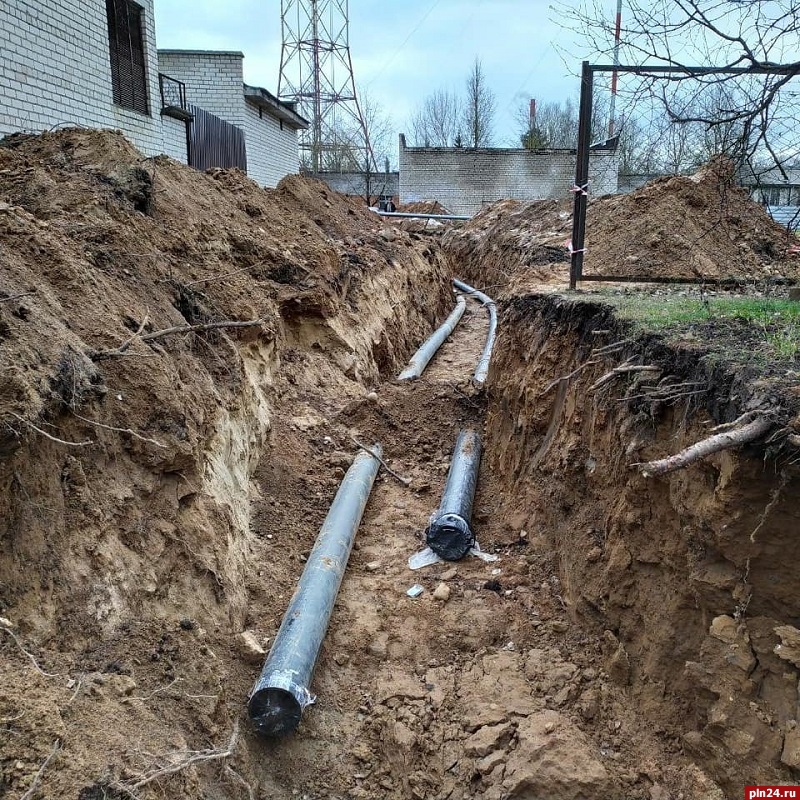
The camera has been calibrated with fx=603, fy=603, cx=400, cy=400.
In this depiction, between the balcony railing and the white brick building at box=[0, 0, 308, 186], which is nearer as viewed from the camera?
the white brick building at box=[0, 0, 308, 186]

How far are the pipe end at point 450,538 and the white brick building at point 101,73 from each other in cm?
652

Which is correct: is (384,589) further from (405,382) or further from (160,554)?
(405,382)

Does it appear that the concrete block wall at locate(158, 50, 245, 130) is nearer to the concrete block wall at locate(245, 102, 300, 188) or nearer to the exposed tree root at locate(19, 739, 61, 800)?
the concrete block wall at locate(245, 102, 300, 188)

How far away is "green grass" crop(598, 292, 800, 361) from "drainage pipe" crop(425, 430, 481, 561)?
1980 millimetres

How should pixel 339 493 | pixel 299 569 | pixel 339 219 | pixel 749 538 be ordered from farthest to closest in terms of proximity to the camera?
1. pixel 339 219
2. pixel 339 493
3. pixel 299 569
4. pixel 749 538

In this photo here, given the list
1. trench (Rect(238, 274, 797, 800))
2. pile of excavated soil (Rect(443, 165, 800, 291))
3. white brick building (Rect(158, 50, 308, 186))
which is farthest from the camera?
white brick building (Rect(158, 50, 308, 186))

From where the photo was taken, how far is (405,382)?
8.48 m

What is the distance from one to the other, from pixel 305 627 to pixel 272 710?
0.52 metres

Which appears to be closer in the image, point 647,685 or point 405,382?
point 647,685

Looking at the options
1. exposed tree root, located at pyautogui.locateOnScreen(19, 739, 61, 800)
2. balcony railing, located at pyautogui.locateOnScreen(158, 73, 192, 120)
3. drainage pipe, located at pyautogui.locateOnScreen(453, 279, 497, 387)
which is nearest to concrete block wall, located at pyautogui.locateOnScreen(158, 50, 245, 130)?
balcony railing, located at pyautogui.locateOnScreen(158, 73, 192, 120)

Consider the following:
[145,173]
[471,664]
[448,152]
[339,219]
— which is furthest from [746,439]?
[448,152]

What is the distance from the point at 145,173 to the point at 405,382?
4.13 meters

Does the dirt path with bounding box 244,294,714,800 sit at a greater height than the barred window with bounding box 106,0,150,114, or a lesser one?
lesser

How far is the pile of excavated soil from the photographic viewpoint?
8398 millimetres
